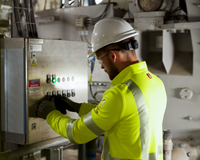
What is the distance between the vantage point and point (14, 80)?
1.50 m

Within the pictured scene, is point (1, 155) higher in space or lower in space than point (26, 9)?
lower

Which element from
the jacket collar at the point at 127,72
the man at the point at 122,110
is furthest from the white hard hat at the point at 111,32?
the jacket collar at the point at 127,72

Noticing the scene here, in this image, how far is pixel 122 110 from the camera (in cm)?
115

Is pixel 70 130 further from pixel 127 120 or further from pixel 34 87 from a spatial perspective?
pixel 34 87

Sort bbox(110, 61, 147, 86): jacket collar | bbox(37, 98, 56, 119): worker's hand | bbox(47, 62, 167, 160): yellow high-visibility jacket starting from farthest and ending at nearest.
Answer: bbox(37, 98, 56, 119): worker's hand, bbox(110, 61, 147, 86): jacket collar, bbox(47, 62, 167, 160): yellow high-visibility jacket

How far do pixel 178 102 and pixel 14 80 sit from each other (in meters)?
1.88

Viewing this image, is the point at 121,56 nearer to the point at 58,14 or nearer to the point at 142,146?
the point at 142,146

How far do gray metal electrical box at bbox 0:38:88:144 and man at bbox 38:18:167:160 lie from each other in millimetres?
208

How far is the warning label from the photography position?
149cm

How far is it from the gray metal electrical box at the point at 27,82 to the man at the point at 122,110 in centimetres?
21

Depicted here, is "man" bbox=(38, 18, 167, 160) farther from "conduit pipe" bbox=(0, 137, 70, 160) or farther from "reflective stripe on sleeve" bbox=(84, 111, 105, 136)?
"conduit pipe" bbox=(0, 137, 70, 160)

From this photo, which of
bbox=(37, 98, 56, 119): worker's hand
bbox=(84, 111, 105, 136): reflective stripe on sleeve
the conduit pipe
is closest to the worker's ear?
bbox=(84, 111, 105, 136): reflective stripe on sleeve

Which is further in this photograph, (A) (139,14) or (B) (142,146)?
(A) (139,14)

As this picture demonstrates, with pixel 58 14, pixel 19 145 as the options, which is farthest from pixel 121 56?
pixel 58 14
